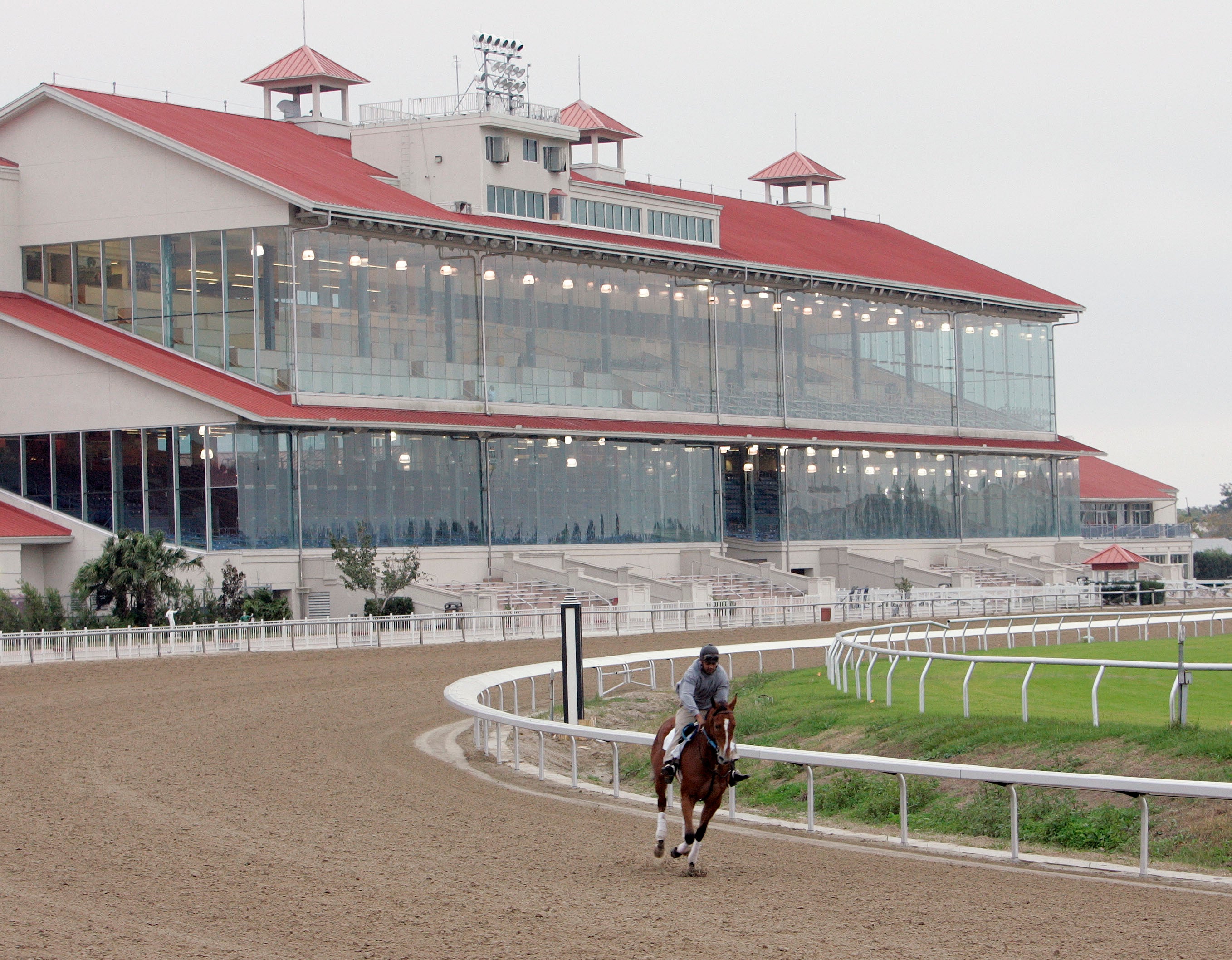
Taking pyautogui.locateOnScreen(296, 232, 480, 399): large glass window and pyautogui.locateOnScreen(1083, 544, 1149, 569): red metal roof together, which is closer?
pyautogui.locateOnScreen(296, 232, 480, 399): large glass window

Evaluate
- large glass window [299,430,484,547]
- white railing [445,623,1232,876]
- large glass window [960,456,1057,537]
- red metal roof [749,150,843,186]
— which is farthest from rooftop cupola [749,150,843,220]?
white railing [445,623,1232,876]

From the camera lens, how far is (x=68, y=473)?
47969 mm

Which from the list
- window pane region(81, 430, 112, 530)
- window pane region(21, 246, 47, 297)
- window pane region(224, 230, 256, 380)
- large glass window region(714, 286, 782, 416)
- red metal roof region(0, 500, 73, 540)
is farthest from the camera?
large glass window region(714, 286, 782, 416)

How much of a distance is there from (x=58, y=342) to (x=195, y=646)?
15725 millimetres

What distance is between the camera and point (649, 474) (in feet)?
187

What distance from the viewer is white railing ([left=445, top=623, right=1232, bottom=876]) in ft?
43.0

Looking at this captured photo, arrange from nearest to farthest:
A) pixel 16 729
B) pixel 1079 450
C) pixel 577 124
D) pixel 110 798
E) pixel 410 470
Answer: pixel 110 798 → pixel 16 729 → pixel 410 470 → pixel 577 124 → pixel 1079 450

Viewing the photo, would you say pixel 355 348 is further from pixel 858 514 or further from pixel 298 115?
pixel 858 514

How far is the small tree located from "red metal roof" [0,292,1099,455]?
378 cm

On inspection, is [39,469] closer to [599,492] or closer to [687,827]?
[599,492]

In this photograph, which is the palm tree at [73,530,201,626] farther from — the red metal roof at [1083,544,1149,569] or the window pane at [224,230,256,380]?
the red metal roof at [1083,544,1149,569]

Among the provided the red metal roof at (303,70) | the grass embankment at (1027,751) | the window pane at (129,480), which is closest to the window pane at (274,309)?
the window pane at (129,480)

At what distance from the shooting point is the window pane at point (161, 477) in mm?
46375

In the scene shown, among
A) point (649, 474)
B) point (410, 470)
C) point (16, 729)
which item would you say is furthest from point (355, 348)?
point (16, 729)
